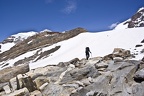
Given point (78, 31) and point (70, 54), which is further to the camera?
point (78, 31)

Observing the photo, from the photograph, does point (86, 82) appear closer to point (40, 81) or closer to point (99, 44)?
point (40, 81)

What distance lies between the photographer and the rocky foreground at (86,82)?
46.7ft

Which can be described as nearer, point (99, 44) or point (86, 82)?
point (86, 82)

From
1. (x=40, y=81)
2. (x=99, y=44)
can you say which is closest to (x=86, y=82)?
(x=40, y=81)

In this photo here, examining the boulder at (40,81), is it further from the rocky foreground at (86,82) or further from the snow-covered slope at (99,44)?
the snow-covered slope at (99,44)

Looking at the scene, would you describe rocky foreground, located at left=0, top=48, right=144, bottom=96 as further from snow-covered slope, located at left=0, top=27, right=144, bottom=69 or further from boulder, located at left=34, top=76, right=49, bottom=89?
snow-covered slope, located at left=0, top=27, right=144, bottom=69

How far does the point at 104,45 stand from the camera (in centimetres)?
3809

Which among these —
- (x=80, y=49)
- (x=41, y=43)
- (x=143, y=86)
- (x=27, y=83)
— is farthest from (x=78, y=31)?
(x=143, y=86)

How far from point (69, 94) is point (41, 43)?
42.7 m

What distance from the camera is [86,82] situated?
16641mm

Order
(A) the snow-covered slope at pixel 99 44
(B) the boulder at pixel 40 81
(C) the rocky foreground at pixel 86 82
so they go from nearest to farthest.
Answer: (C) the rocky foreground at pixel 86 82 < (B) the boulder at pixel 40 81 < (A) the snow-covered slope at pixel 99 44

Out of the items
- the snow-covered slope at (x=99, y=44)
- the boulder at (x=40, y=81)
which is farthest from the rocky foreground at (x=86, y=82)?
the snow-covered slope at (x=99, y=44)

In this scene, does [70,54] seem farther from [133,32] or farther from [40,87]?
[40,87]

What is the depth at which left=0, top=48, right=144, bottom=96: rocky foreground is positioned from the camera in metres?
14.2
